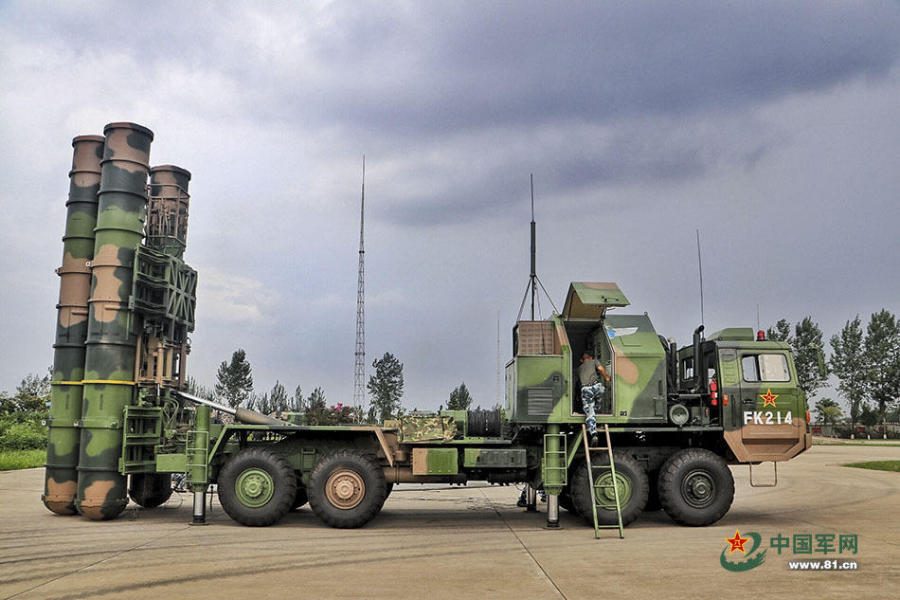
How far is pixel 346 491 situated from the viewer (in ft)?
41.5

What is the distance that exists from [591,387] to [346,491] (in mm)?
4627

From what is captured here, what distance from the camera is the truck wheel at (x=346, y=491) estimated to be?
496 inches

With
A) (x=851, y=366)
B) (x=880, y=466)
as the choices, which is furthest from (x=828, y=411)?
(x=880, y=466)

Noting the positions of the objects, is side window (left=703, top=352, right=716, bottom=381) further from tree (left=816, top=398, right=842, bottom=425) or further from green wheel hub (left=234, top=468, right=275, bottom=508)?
tree (left=816, top=398, right=842, bottom=425)

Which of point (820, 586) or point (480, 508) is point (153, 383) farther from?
point (820, 586)

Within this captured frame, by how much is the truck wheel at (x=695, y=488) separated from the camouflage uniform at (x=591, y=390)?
1553 mm

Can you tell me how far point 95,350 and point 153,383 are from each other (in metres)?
1.28

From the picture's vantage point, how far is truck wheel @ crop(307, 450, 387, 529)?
12.6m

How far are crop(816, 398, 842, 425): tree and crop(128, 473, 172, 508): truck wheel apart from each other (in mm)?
67645

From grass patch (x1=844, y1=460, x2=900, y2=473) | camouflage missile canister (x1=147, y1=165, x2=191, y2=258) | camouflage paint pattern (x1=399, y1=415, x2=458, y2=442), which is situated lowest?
grass patch (x1=844, y1=460, x2=900, y2=473)

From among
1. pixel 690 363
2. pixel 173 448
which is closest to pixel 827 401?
pixel 690 363

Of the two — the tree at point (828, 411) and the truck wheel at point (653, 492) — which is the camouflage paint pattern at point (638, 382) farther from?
the tree at point (828, 411)

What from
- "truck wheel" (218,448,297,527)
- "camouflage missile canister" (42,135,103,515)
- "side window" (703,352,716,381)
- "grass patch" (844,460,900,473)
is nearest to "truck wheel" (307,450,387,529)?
"truck wheel" (218,448,297,527)

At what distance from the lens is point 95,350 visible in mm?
13711
